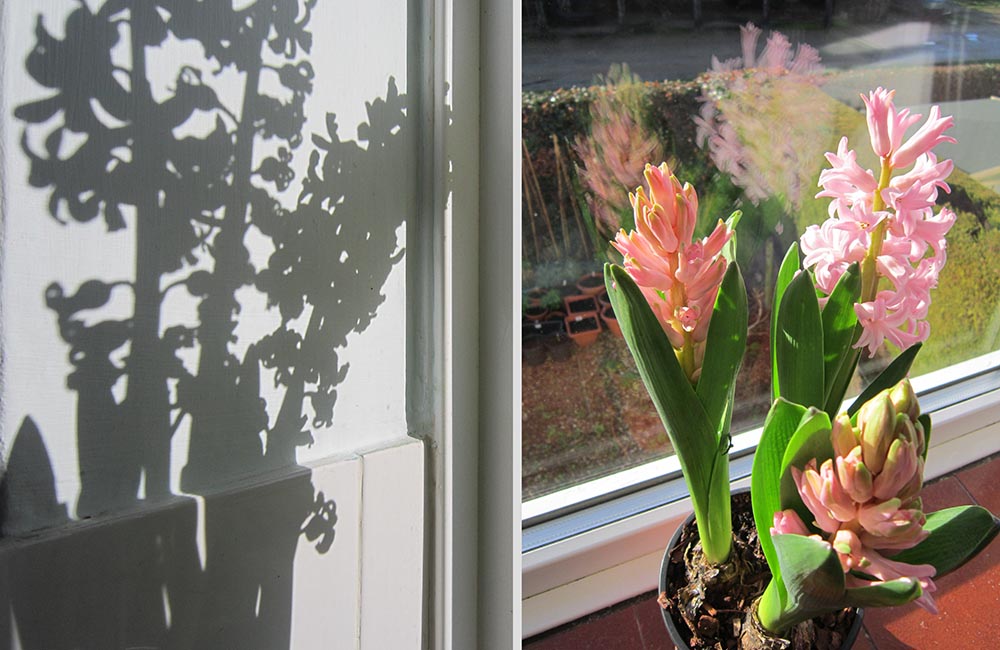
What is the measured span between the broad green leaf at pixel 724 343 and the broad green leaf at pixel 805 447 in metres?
0.08

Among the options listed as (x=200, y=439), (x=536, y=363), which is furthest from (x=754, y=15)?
(x=200, y=439)

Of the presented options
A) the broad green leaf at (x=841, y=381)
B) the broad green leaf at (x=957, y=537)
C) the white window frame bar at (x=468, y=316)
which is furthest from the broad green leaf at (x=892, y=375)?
the white window frame bar at (x=468, y=316)

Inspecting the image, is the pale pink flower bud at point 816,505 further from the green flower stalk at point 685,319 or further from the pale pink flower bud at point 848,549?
the green flower stalk at point 685,319

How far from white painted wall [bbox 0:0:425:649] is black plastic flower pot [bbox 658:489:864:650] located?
0.22 m

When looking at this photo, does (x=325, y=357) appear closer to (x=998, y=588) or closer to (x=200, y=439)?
(x=200, y=439)

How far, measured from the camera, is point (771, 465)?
26.0 inches

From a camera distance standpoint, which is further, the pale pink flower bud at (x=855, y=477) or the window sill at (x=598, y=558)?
the window sill at (x=598, y=558)

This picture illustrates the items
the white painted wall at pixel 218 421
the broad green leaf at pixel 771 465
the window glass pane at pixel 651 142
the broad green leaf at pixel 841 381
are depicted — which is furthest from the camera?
the window glass pane at pixel 651 142

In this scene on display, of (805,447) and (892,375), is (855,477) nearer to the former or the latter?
(805,447)

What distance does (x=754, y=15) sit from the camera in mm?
1024

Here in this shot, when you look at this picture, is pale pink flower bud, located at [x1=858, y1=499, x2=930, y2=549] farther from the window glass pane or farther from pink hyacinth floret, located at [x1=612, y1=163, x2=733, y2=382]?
the window glass pane

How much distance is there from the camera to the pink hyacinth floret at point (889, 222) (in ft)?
2.17

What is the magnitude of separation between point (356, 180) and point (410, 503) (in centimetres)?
29

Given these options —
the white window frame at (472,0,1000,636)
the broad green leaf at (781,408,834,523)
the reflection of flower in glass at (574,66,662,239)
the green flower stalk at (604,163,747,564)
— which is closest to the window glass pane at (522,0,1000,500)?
the reflection of flower in glass at (574,66,662,239)
